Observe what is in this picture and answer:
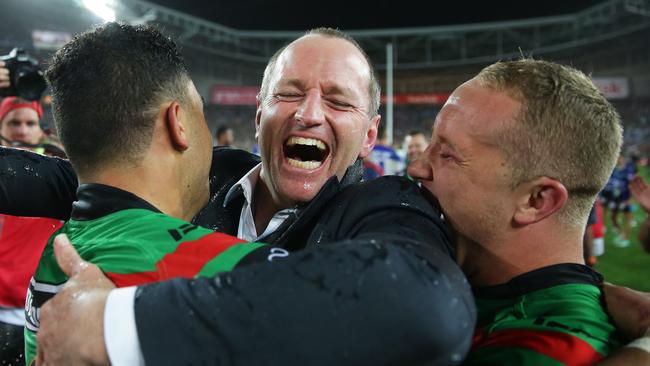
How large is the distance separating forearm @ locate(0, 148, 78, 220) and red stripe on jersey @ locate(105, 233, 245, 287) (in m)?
0.89

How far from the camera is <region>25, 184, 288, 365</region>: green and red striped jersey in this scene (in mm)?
886

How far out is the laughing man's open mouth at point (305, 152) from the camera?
6.06ft

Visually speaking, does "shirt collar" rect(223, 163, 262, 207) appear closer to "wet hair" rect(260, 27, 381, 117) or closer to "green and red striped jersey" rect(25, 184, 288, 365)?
"wet hair" rect(260, 27, 381, 117)

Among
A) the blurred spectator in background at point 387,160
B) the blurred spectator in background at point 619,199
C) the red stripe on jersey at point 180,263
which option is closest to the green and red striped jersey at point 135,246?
the red stripe on jersey at point 180,263

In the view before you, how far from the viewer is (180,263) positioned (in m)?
0.89

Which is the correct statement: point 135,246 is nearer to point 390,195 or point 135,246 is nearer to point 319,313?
point 319,313

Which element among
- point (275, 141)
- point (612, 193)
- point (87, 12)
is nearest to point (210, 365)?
point (275, 141)

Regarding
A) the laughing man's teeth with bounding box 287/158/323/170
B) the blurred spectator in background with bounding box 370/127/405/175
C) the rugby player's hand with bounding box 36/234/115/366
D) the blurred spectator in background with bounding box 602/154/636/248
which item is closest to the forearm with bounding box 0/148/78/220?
the laughing man's teeth with bounding box 287/158/323/170

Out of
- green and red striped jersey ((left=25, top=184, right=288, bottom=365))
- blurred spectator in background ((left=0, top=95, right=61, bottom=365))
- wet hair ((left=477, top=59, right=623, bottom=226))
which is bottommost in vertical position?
blurred spectator in background ((left=0, top=95, right=61, bottom=365))

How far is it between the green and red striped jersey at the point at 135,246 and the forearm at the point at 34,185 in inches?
23.3

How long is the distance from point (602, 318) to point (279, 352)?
845 mm

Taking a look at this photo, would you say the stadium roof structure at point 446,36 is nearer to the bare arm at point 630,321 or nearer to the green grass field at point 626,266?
the green grass field at point 626,266

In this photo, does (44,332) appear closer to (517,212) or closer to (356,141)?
→ (517,212)

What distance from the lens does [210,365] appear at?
0.72m
